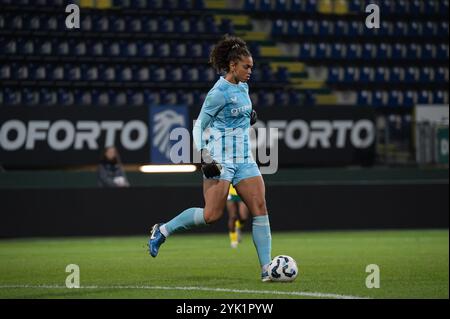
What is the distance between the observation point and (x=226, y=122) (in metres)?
9.27

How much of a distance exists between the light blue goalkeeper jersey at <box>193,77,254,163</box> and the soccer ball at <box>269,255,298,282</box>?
97 cm

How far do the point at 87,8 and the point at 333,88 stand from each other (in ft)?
23.1

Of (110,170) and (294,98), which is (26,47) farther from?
(294,98)

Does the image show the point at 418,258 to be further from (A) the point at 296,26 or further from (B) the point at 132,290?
(A) the point at 296,26

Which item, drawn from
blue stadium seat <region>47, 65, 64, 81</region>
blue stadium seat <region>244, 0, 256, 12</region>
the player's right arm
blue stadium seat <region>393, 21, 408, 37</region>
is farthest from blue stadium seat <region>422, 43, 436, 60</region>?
the player's right arm

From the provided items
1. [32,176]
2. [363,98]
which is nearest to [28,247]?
[32,176]

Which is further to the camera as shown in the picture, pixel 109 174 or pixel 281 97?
pixel 281 97

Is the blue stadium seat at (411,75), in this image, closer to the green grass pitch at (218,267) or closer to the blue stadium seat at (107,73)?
the blue stadium seat at (107,73)

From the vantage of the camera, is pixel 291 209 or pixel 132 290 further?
pixel 291 209

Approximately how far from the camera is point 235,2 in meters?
26.3

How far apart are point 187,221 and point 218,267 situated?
2.20 meters

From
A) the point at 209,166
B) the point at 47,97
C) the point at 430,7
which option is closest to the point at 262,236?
the point at 209,166

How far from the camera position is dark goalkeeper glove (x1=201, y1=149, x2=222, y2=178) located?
29.4 ft

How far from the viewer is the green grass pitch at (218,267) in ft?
28.1
